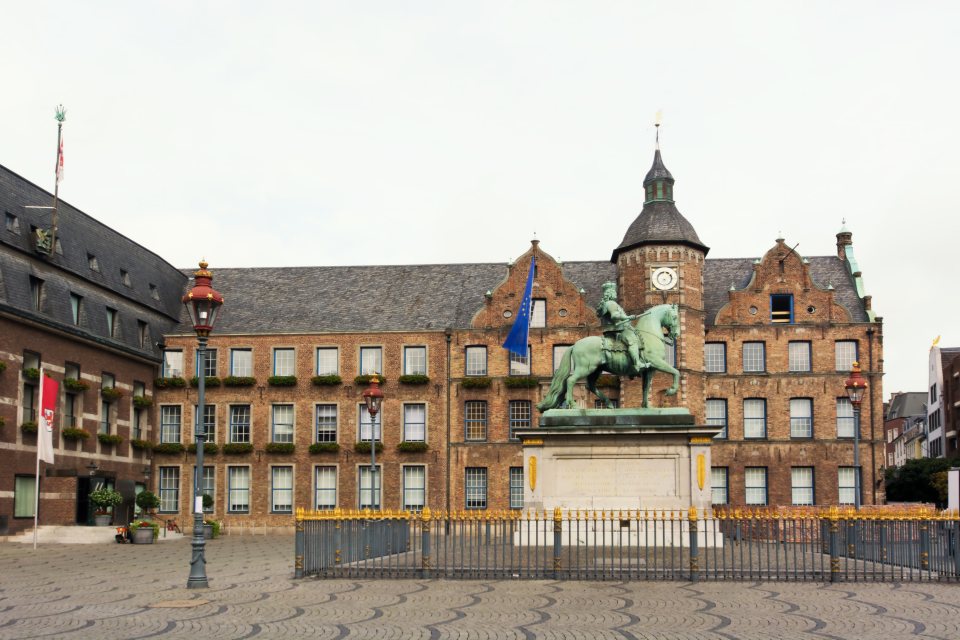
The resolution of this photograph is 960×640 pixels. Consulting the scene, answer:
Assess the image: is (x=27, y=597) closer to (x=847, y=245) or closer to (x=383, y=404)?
(x=383, y=404)

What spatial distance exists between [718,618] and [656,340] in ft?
47.3

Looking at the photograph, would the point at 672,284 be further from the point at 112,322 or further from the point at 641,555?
the point at 641,555

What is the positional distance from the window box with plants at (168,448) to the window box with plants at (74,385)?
25.5ft

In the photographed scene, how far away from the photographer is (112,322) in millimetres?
48906

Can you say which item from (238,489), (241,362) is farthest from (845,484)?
(241,362)

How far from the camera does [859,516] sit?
23391 mm

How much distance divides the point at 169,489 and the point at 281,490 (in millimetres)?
5471

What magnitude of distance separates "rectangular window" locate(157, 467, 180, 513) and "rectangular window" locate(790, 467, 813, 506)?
2902 centimetres

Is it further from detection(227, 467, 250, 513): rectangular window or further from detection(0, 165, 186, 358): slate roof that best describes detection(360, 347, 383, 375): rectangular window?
detection(0, 165, 186, 358): slate roof

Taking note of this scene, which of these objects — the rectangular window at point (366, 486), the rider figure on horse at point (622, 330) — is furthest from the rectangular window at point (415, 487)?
the rider figure on horse at point (622, 330)

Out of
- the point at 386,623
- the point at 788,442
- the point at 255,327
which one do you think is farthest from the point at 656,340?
the point at 255,327

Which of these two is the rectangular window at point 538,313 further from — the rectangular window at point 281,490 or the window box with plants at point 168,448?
the window box with plants at point 168,448

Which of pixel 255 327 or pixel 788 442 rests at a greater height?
pixel 255 327

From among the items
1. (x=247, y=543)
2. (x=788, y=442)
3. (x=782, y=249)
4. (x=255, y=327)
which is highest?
(x=782, y=249)
